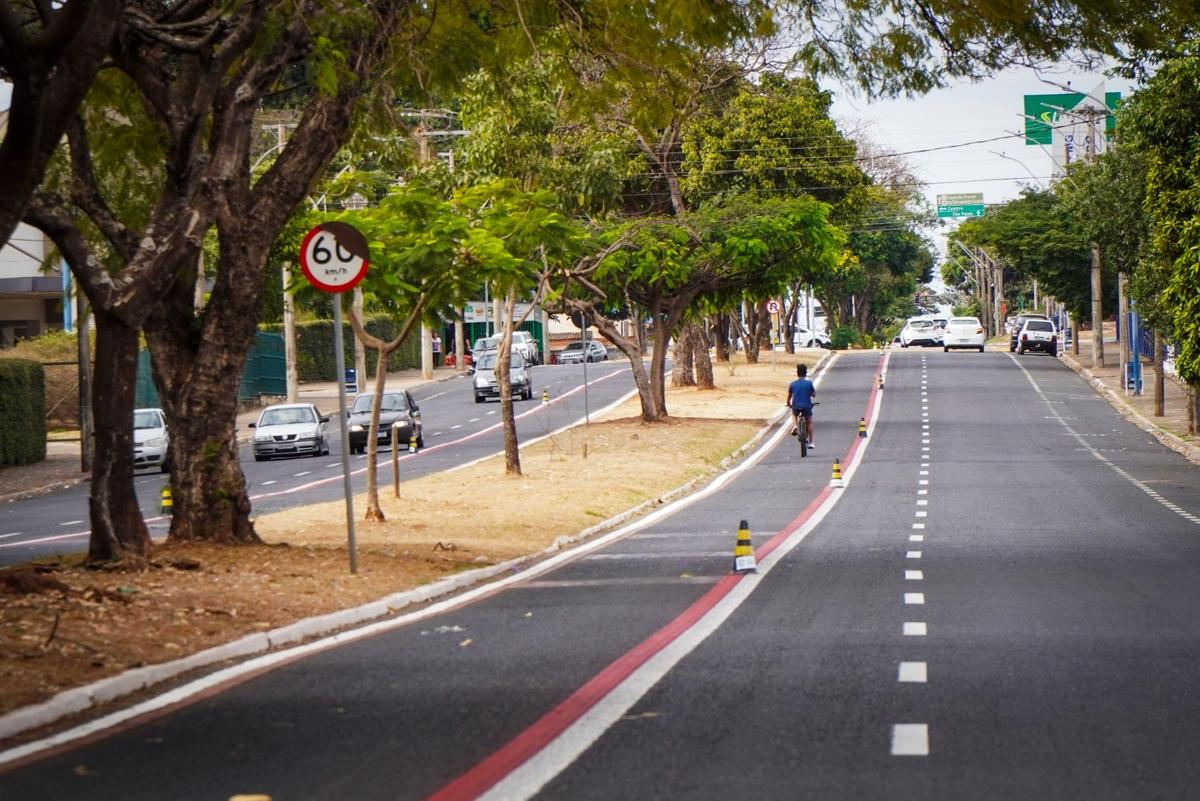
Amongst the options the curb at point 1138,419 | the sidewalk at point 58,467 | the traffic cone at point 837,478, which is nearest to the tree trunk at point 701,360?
the sidewalk at point 58,467

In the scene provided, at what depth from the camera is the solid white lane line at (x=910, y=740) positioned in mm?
7922

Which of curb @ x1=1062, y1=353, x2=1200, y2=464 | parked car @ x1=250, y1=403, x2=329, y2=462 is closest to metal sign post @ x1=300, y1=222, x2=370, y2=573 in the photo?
curb @ x1=1062, y1=353, x2=1200, y2=464

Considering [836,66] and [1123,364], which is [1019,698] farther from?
[1123,364]

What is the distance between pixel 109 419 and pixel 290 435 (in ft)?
101

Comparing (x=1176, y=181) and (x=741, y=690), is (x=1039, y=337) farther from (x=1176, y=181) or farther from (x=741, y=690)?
(x=741, y=690)

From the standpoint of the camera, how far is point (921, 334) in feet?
294

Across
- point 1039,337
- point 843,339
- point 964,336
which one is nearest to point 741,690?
point 1039,337

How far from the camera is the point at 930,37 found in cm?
1691

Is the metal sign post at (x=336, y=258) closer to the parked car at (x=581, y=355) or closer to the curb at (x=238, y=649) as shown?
the curb at (x=238, y=649)

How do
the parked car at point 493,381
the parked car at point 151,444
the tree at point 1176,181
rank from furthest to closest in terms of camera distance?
1. the parked car at point 493,381
2. the parked car at point 151,444
3. the tree at point 1176,181

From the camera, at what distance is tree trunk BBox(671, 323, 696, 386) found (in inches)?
2356

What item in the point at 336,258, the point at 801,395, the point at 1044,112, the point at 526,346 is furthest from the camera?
the point at 526,346

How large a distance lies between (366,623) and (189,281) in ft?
16.4

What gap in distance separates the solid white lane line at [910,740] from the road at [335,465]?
15.8 metres
